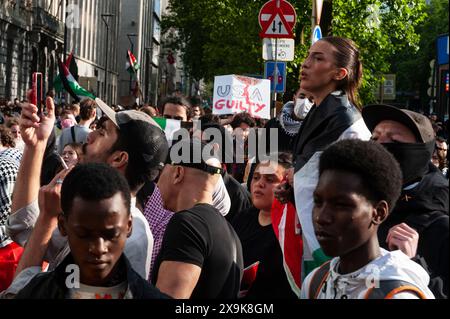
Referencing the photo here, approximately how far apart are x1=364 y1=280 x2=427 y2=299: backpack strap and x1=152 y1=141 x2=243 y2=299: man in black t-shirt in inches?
44.6

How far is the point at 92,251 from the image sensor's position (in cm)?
338

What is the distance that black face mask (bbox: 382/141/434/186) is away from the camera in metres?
4.40

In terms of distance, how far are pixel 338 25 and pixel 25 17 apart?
1800 cm

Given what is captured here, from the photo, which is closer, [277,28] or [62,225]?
[62,225]

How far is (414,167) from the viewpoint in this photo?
441 cm

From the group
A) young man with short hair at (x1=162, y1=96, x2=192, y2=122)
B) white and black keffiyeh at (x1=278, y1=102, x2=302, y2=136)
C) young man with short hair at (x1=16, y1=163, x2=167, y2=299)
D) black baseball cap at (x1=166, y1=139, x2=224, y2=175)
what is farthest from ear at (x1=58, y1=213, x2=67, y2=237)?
young man with short hair at (x1=162, y1=96, x2=192, y2=122)

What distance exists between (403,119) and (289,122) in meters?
4.70

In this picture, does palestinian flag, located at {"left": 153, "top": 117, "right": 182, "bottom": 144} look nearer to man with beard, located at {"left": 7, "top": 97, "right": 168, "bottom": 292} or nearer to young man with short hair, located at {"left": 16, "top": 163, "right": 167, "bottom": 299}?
man with beard, located at {"left": 7, "top": 97, "right": 168, "bottom": 292}

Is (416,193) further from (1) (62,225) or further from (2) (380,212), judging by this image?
(1) (62,225)

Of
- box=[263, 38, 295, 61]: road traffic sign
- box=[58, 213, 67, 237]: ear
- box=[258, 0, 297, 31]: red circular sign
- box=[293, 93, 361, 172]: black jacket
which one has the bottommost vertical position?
box=[58, 213, 67, 237]: ear

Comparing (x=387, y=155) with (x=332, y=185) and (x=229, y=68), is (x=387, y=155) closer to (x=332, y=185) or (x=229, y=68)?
(x=332, y=185)

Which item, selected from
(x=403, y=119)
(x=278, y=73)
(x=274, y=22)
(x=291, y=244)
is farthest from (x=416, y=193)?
(x=278, y=73)

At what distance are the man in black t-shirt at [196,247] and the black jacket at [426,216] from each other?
2.29 feet
